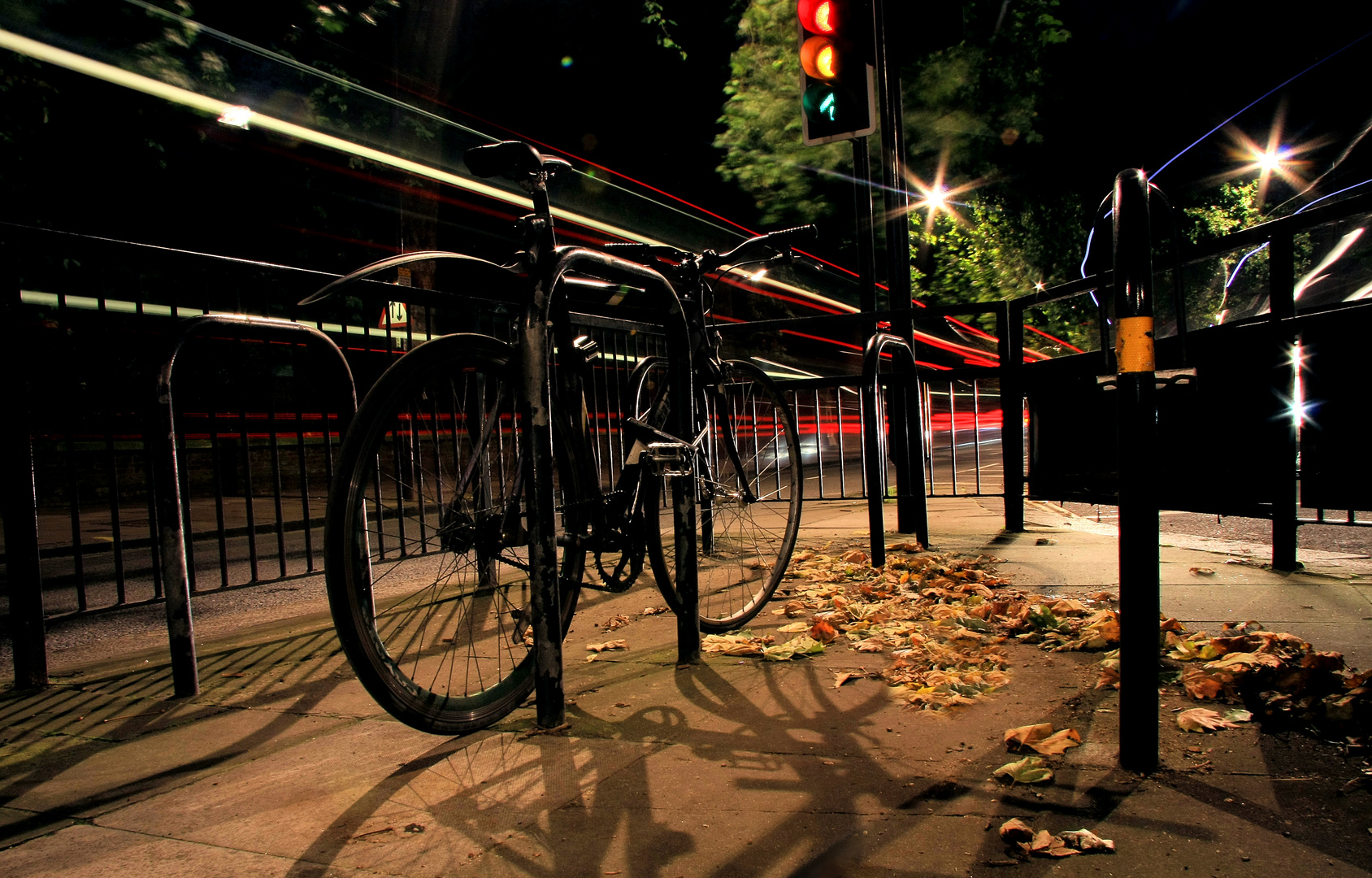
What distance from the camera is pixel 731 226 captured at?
635 inches

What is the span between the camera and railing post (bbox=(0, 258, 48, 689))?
2.66m

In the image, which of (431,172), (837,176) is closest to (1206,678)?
(431,172)

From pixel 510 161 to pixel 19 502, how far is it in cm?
205

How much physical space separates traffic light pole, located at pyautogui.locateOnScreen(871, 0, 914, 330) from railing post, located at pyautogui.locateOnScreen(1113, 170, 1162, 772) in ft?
13.7

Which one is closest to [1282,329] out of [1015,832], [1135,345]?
[1135,345]

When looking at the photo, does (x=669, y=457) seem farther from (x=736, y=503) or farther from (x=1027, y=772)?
(x=1027, y=772)

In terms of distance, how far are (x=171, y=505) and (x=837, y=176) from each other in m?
16.5

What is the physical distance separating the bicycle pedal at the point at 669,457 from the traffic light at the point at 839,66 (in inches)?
134

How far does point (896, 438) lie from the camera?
535cm

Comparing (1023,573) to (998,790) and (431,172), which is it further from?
(431,172)

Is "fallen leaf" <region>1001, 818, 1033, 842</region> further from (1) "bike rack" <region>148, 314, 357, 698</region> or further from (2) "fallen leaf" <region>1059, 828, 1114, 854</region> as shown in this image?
(1) "bike rack" <region>148, 314, 357, 698</region>

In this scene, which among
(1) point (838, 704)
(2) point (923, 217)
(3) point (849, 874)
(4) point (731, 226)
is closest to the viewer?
(3) point (849, 874)

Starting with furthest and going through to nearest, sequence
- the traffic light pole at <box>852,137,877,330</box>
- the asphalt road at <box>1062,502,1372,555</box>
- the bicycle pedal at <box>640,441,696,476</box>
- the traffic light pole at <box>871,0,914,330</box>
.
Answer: the traffic light pole at <box>871,0,914,330</box>
the traffic light pole at <box>852,137,877,330</box>
the asphalt road at <box>1062,502,1372,555</box>
the bicycle pedal at <box>640,441,696,476</box>

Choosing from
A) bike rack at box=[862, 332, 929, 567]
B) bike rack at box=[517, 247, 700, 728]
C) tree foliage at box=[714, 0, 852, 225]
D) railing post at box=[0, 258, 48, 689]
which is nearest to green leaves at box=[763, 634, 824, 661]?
bike rack at box=[517, 247, 700, 728]
